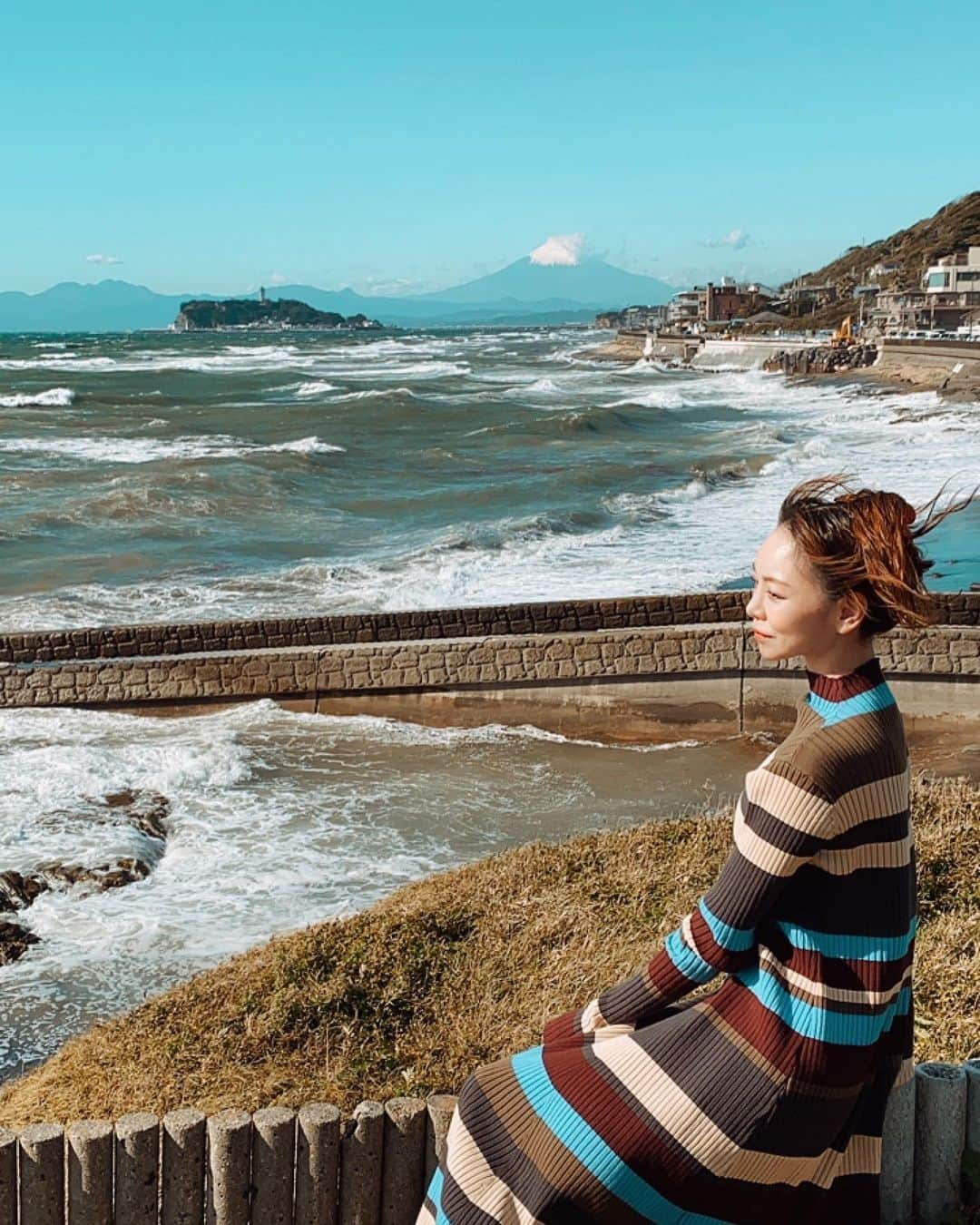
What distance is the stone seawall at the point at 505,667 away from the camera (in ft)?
42.3

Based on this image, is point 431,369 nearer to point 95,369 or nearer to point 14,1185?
point 95,369

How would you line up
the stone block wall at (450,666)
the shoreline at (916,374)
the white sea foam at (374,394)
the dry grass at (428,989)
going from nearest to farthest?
the dry grass at (428,989) → the stone block wall at (450,666) → the shoreline at (916,374) → the white sea foam at (374,394)

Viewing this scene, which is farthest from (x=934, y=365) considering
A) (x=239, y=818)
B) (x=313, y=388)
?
(x=239, y=818)

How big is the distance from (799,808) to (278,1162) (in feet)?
6.07

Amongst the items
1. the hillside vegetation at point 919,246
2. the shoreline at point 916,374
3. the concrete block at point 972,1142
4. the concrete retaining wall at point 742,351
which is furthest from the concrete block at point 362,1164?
the hillside vegetation at point 919,246

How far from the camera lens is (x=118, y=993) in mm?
7969

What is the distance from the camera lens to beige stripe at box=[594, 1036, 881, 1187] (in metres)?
2.81

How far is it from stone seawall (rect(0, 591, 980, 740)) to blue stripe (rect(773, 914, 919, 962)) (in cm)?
1016

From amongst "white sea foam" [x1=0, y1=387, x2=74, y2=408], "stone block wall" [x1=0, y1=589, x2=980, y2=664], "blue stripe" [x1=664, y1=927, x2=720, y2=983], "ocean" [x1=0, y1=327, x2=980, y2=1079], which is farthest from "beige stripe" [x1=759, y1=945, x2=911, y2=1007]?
"white sea foam" [x1=0, y1=387, x2=74, y2=408]

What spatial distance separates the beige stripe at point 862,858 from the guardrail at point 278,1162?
3.60 ft

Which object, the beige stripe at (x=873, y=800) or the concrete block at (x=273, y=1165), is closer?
the beige stripe at (x=873, y=800)

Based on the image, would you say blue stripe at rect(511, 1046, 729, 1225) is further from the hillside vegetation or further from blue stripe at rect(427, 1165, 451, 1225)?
the hillside vegetation

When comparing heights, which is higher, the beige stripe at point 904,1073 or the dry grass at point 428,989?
the beige stripe at point 904,1073

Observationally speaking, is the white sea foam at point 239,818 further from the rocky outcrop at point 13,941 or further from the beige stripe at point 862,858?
the beige stripe at point 862,858
